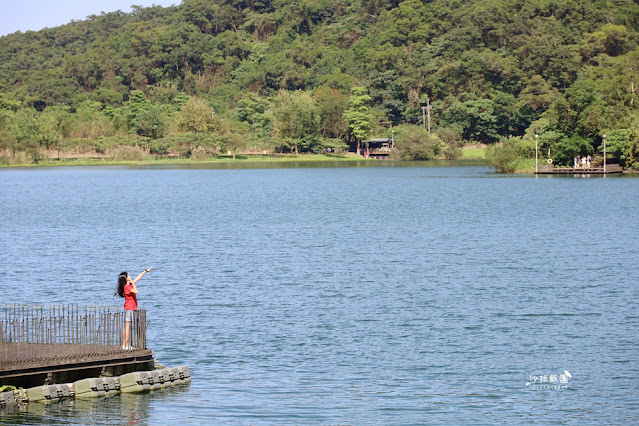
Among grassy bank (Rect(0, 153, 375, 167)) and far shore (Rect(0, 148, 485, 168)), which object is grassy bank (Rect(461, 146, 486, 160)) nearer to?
far shore (Rect(0, 148, 485, 168))

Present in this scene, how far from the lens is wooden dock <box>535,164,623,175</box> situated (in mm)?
85000

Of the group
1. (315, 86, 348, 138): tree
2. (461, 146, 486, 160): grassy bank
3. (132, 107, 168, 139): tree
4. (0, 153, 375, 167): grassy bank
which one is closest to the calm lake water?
(0, 153, 375, 167): grassy bank

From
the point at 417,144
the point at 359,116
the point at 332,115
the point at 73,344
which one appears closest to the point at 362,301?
the point at 73,344

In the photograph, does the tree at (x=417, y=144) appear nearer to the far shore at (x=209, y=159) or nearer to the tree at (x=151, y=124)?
the far shore at (x=209, y=159)

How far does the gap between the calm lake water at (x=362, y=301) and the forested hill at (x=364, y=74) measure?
5739 centimetres

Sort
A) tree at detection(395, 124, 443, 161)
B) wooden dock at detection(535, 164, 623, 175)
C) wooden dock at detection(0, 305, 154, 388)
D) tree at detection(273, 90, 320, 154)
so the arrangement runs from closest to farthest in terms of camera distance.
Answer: wooden dock at detection(0, 305, 154, 388)
wooden dock at detection(535, 164, 623, 175)
tree at detection(395, 124, 443, 161)
tree at detection(273, 90, 320, 154)

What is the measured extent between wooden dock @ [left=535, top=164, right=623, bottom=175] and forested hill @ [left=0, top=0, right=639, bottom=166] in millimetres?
14061

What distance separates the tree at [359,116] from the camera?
136875 mm

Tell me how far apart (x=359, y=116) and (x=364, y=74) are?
26268mm

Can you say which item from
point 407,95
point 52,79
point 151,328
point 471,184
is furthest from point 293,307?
point 52,79

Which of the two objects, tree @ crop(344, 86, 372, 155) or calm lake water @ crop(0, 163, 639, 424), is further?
tree @ crop(344, 86, 372, 155)

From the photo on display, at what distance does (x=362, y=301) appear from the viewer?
90.8 ft

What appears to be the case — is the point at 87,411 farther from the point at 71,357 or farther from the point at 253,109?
the point at 253,109

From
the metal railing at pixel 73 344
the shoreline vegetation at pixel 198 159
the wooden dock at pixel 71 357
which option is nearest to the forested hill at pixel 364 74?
the shoreline vegetation at pixel 198 159
